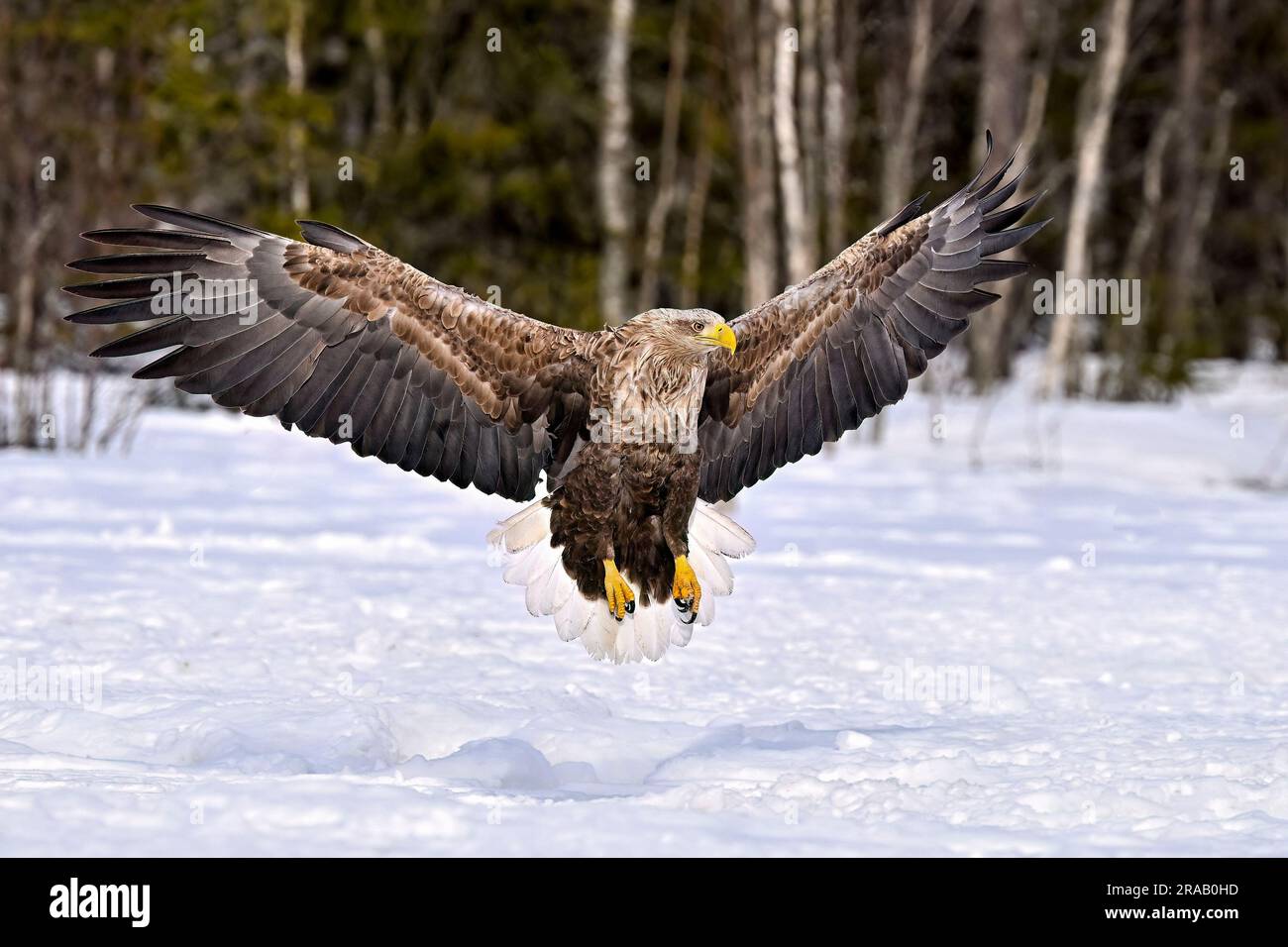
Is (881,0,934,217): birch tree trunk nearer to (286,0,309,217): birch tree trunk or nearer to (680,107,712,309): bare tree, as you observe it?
(680,107,712,309): bare tree

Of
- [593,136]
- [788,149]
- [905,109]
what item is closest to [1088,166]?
[905,109]

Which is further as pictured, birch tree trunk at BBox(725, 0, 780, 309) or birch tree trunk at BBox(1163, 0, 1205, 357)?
birch tree trunk at BBox(1163, 0, 1205, 357)

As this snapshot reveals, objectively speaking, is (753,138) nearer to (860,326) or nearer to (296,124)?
(296,124)

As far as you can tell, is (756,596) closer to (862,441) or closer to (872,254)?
(872,254)

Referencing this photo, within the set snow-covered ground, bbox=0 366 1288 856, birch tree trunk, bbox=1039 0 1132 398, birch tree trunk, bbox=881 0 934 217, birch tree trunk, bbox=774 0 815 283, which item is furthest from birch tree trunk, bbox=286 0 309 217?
birch tree trunk, bbox=1039 0 1132 398

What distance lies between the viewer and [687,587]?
17.5 ft

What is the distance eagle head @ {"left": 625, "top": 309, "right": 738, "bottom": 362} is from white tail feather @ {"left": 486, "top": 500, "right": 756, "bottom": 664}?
0.76 metres

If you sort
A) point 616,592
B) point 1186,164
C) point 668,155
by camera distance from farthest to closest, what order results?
point 1186,164 → point 668,155 → point 616,592

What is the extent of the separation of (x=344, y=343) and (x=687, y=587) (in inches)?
53.6

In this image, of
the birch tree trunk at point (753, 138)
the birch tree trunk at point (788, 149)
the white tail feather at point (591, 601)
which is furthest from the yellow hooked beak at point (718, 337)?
the birch tree trunk at point (788, 149)

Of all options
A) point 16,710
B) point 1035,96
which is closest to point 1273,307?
point 1035,96

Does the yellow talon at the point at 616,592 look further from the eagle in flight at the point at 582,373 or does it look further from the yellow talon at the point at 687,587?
the yellow talon at the point at 687,587

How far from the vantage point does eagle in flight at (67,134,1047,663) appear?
16.5 ft

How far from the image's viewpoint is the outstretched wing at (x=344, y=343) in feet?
16.5
